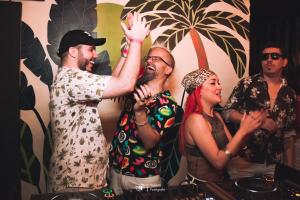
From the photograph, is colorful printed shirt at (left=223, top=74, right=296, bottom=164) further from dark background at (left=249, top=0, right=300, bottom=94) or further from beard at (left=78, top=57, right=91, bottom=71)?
dark background at (left=249, top=0, right=300, bottom=94)

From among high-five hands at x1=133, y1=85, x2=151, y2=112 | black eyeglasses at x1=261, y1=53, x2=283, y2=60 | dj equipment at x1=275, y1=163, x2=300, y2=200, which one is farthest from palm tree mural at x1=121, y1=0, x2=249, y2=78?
dj equipment at x1=275, y1=163, x2=300, y2=200

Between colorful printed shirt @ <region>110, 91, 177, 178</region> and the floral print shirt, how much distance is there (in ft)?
0.64

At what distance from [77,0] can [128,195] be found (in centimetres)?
215

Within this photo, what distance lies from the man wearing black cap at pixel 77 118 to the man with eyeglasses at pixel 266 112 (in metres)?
1.38

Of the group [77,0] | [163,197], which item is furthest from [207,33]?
[163,197]

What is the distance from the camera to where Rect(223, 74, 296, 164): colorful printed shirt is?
297 cm

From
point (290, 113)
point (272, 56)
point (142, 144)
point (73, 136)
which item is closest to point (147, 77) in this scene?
point (142, 144)

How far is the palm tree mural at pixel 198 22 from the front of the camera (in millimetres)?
3145

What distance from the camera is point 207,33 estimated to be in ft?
10.8

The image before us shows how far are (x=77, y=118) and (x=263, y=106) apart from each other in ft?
5.91

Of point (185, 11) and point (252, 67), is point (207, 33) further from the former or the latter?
point (252, 67)

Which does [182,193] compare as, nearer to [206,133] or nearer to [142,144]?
[206,133]

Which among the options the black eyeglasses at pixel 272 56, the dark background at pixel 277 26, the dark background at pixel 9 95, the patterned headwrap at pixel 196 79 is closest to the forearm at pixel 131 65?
the patterned headwrap at pixel 196 79

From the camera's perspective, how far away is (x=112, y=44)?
120 inches
